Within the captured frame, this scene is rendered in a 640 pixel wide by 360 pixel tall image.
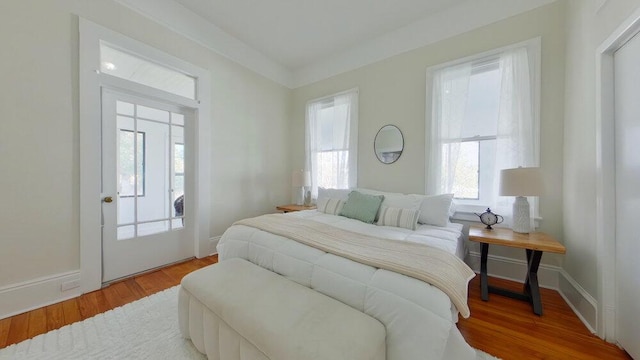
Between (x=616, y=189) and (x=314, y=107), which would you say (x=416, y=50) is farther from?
(x=616, y=189)

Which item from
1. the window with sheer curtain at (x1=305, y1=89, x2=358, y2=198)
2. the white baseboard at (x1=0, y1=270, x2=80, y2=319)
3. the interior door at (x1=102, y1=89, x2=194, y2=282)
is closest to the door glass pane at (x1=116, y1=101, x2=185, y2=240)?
the interior door at (x1=102, y1=89, x2=194, y2=282)

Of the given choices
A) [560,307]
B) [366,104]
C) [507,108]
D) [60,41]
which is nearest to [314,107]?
[366,104]

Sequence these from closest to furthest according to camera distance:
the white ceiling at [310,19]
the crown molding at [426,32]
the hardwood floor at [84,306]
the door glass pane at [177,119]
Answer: the hardwood floor at [84,306]
the crown molding at [426,32]
the white ceiling at [310,19]
the door glass pane at [177,119]

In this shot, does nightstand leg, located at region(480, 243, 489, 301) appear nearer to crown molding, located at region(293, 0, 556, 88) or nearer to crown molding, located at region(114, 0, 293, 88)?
crown molding, located at region(293, 0, 556, 88)

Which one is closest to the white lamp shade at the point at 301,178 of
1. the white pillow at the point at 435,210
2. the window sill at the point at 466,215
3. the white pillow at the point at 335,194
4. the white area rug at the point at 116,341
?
the white pillow at the point at 335,194

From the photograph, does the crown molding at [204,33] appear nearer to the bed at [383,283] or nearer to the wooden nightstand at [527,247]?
the bed at [383,283]

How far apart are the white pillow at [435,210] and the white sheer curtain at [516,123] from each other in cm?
58

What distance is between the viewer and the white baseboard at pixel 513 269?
89.7 inches

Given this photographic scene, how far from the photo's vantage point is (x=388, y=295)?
46.4 inches

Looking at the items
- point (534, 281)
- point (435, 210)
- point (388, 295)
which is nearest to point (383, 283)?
point (388, 295)

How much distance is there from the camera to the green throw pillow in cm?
Result: 259

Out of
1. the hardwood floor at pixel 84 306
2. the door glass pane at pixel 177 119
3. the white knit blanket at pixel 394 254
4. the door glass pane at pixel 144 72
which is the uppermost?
the door glass pane at pixel 144 72

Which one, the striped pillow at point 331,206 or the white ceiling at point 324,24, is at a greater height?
the white ceiling at point 324,24

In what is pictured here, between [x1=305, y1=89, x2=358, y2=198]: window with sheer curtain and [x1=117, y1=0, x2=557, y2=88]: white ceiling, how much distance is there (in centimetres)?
56
